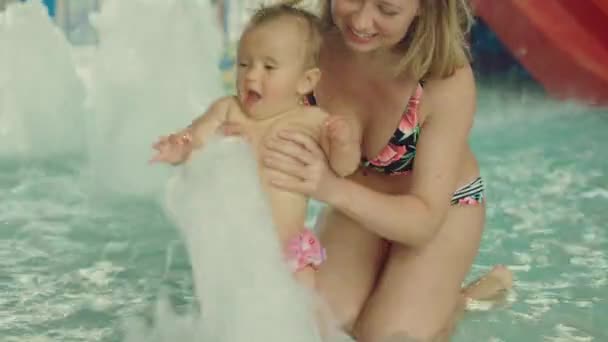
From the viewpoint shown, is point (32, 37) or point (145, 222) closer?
point (145, 222)

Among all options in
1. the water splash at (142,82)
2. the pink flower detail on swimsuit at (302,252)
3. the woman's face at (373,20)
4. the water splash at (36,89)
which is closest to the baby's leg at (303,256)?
the pink flower detail on swimsuit at (302,252)

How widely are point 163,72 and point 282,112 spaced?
2277 mm

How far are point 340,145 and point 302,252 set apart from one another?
0.25 metres

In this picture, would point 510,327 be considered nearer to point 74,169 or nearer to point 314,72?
point 314,72

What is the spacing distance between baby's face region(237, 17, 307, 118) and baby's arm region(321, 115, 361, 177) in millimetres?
126

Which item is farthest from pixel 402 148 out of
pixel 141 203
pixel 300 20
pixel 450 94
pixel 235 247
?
pixel 141 203

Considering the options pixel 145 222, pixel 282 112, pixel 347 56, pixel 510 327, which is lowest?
pixel 510 327

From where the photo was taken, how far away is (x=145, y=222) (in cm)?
316

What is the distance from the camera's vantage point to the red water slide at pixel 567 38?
504 cm

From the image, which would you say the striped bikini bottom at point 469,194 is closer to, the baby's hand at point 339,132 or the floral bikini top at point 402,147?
the floral bikini top at point 402,147

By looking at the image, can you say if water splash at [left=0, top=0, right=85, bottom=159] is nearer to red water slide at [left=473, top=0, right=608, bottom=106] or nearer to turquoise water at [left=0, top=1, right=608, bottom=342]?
turquoise water at [left=0, top=1, right=608, bottom=342]

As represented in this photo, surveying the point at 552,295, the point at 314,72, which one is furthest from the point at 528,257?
the point at 314,72

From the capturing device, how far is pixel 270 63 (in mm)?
1936

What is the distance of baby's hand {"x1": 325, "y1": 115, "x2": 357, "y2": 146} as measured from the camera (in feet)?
6.26
